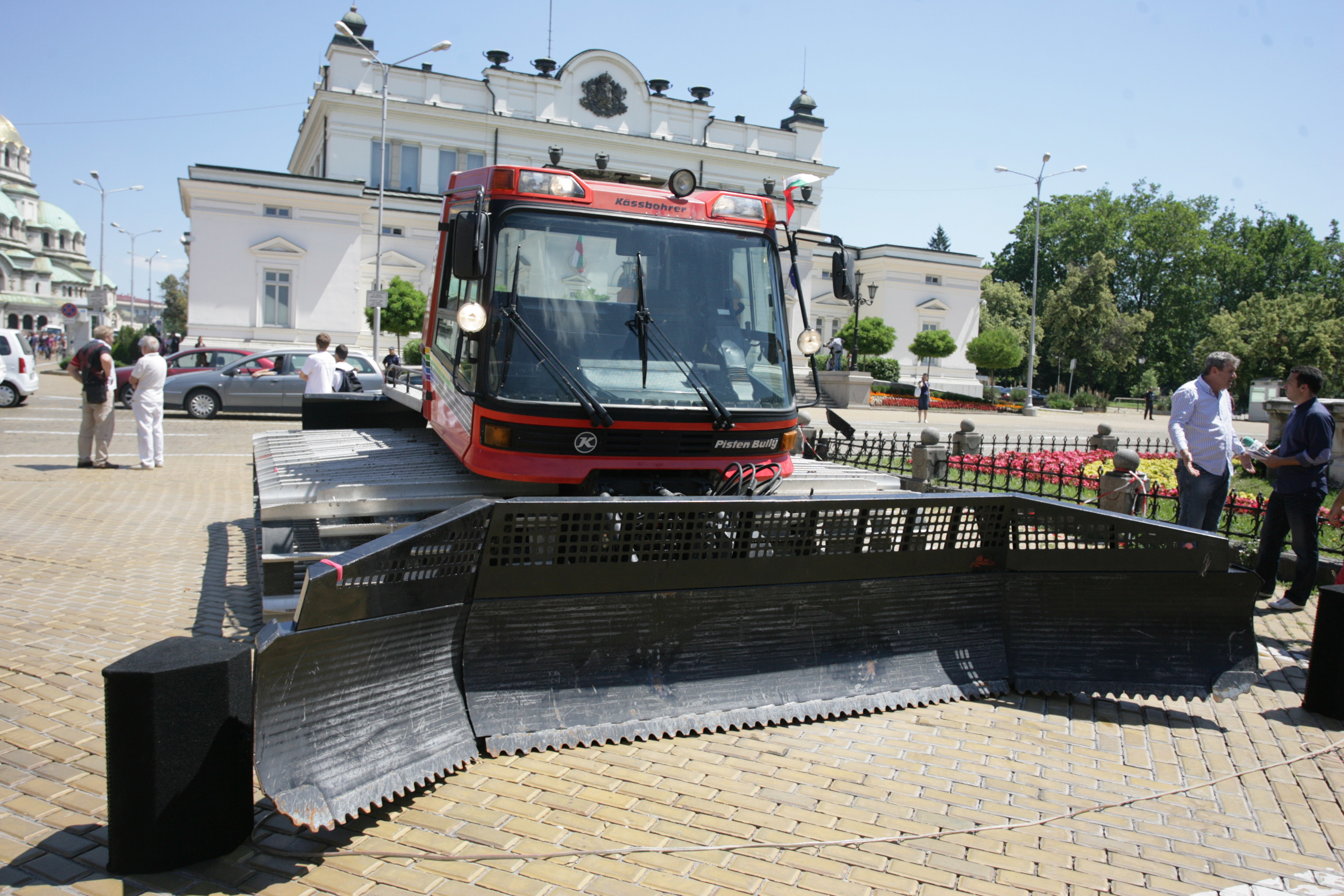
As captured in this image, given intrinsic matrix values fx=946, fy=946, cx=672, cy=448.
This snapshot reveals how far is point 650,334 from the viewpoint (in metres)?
5.84

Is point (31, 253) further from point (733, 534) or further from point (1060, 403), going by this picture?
point (733, 534)

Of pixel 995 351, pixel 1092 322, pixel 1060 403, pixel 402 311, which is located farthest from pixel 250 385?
pixel 1092 322

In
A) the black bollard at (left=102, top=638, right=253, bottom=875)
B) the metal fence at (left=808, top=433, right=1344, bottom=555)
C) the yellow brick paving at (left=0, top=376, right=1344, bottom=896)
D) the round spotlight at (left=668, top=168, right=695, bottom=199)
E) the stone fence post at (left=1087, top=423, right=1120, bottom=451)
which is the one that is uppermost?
the round spotlight at (left=668, top=168, right=695, bottom=199)

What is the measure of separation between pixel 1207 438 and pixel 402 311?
123ft

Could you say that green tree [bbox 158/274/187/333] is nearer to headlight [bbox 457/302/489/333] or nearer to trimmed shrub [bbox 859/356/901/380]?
trimmed shrub [bbox 859/356/901/380]

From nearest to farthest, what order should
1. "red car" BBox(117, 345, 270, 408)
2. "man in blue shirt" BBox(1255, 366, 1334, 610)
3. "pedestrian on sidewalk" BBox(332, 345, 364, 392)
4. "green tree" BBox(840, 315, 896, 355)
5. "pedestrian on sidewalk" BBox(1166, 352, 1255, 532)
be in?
"man in blue shirt" BBox(1255, 366, 1334, 610), "pedestrian on sidewalk" BBox(1166, 352, 1255, 532), "pedestrian on sidewalk" BBox(332, 345, 364, 392), "red car" BBox(117, 345, 270, 408), "green tree" BBox(840, 315, 896, 355)

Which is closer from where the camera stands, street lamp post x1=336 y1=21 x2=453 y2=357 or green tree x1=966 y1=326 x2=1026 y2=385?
street lamp post x1=336 y1=21 x2=453 y2=357

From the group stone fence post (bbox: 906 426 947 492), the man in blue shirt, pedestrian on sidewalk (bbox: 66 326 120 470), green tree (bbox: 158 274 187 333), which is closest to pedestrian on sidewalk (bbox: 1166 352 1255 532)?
the man in blue shirt

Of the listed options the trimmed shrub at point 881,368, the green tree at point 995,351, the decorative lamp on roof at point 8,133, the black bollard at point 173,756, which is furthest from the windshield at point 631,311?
the decorative lamp on roof at point 8,133

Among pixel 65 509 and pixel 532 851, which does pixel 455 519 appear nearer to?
pixel 532 851

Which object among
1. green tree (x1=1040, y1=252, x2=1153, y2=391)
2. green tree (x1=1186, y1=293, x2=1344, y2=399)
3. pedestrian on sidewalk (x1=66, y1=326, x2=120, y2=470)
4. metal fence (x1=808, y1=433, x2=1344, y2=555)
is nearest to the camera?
metal fence (x1=808, y1=433, x2=1344, y2=555)

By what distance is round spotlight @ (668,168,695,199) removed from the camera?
5992 mm

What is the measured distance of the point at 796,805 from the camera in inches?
159

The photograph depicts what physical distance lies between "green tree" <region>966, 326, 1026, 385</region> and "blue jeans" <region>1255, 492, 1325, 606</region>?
44.5m
